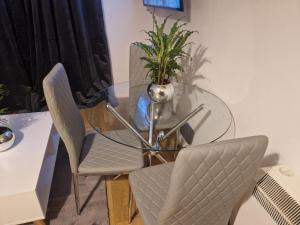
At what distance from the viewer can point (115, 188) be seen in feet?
6.17

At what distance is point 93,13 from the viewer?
112 inches

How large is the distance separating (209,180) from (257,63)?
0.76 m

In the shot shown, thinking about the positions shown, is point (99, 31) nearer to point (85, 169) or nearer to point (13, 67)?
point (13, 67)

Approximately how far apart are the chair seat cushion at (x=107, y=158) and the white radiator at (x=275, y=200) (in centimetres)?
66

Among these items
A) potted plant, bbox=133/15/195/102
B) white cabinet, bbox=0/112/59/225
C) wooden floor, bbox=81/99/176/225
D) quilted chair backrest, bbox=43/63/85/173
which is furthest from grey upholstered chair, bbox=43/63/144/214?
potted plant, bbox=133/15/195/102

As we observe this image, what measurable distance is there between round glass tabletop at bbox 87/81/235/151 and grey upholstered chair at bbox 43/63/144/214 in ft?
0.30

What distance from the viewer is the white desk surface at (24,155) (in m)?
1.31

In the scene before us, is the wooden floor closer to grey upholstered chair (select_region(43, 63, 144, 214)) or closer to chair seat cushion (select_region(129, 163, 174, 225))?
grey upholstered chair (select_region(43, 63, 144, 214))

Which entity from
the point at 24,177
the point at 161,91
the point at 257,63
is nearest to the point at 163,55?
the point at 161,91

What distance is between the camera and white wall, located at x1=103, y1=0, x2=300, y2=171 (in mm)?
1096

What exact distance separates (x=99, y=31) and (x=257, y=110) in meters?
2.23

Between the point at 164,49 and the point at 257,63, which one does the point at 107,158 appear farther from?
the point at 257,63

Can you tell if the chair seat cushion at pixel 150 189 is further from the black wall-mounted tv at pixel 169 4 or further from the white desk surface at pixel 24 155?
the black wall-mounted tv at pixel 169 4

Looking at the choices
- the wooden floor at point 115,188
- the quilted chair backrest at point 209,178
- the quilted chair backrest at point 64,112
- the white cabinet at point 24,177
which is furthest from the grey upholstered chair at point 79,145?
the quilted chair backrest at point 209,178
